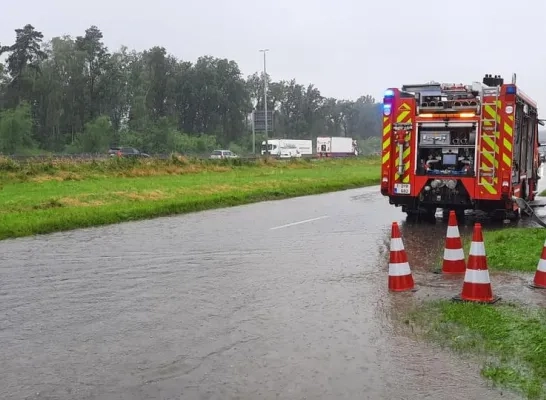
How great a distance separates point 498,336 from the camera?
575cm

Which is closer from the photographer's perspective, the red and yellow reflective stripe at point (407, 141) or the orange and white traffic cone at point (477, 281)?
the orange and white traffic cone at point (477, 281)

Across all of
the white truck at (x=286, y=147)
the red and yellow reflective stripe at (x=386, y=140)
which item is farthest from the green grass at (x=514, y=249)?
the white truck at (x=286, y=147)

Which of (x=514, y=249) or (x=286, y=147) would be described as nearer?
(x=514, y=249)

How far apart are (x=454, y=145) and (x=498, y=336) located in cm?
878

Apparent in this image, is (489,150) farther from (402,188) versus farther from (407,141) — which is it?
(402,188)

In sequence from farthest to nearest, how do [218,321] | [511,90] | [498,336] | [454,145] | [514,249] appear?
[454,145], [511,90], [514,249], [218,321], [498,336]

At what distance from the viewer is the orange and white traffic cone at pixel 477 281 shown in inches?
274

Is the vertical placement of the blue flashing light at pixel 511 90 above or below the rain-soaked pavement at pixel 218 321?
above

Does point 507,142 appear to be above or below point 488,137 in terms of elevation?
below

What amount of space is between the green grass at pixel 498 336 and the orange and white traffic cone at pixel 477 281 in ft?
0.58

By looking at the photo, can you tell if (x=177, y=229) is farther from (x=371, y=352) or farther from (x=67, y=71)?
(x=67, y=71)

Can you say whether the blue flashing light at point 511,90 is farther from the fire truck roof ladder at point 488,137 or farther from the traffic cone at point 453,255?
the traffic cone at point 453,255

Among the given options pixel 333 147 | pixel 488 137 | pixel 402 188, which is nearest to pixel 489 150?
pixel 488 137

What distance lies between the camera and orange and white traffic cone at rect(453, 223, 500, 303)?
697 cm
